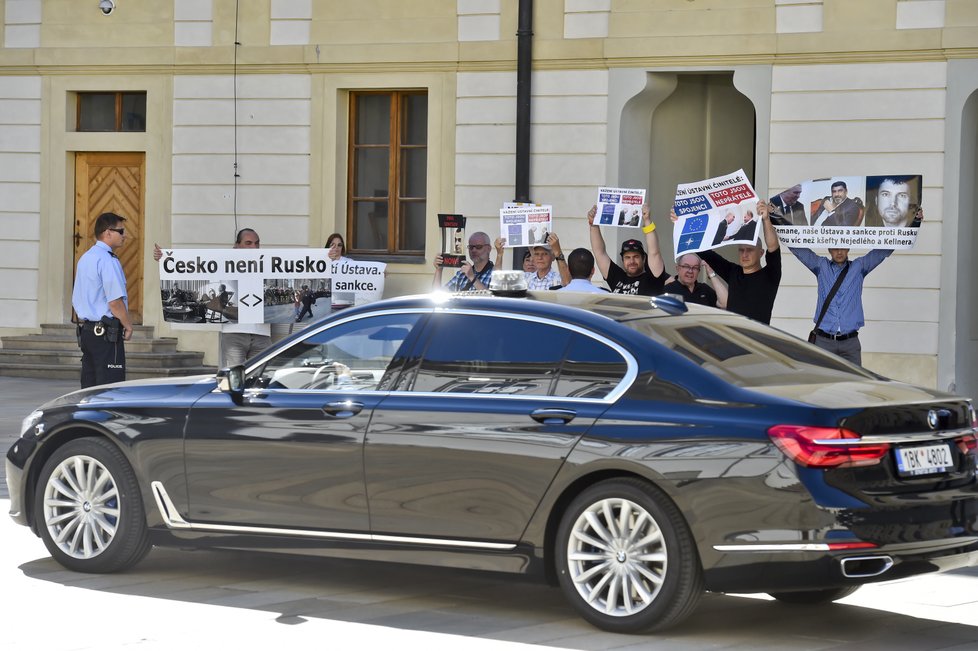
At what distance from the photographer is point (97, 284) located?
13359mm

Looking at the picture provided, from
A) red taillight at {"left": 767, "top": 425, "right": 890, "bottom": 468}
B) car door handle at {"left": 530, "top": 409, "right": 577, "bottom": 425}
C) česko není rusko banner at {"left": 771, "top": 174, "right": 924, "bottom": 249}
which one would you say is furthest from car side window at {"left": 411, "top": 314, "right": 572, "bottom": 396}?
česko není rusko banner at {"left": 771, "top": 174, "right": 924, "bottom": 249}

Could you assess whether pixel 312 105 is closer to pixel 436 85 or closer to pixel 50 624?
pixel 436 85

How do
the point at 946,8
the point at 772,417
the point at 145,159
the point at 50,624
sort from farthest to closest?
the point at 145,159, the point at 946,8, the point at 50,624, the point at 772,417

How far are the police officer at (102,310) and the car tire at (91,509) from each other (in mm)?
4815

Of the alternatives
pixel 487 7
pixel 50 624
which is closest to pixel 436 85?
pixel 487 7

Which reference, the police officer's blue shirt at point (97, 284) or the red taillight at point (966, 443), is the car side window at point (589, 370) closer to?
the red taillight at point (966, 443)

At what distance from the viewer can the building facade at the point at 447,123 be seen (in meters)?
17.8

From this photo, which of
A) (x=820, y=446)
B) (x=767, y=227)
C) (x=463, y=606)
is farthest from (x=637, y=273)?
(x=820, y=446)

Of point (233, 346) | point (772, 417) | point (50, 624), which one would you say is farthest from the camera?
point (233, 346)

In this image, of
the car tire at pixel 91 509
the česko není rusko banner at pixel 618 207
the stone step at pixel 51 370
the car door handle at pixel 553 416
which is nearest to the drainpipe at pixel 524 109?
the stone step at pixel 51 370

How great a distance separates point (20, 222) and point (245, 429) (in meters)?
14.3

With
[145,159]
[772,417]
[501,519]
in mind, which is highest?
[145,159]

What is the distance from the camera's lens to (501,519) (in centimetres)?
734

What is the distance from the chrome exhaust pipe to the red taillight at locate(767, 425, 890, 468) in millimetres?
366
